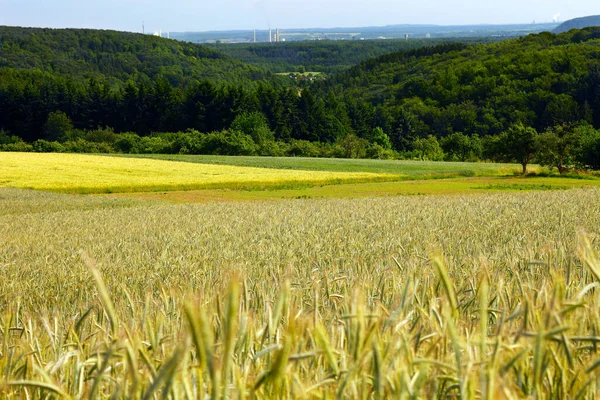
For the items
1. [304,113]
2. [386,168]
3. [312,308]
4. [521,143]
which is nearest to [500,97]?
[304,113]

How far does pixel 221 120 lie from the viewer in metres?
118

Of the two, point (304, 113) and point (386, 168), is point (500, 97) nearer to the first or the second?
point (304, 113)

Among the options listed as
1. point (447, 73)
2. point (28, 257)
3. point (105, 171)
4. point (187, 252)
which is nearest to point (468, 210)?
point (187, 252)

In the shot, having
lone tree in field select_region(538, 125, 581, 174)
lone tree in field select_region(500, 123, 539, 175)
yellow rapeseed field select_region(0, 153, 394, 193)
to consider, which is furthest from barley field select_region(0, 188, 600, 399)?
lone tree in field select_region(538, 125, 581, 174)

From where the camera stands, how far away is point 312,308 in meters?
3.54

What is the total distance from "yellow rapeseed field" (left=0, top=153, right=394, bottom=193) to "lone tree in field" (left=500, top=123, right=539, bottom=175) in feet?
32.7

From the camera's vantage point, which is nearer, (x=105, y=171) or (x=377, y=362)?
(x=377, y=362)

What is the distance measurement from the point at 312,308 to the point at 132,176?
4831cm

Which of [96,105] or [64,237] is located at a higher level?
[64,237]

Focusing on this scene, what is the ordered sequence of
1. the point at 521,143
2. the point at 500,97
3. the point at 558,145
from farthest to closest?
the point at 500,97
the point at 521,143
the point at 558,145

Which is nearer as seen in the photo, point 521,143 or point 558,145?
point 558,145

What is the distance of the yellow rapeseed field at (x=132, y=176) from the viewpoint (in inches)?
1721

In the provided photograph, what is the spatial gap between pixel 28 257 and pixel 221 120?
360 feet

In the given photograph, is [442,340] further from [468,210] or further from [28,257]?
[468,210]
